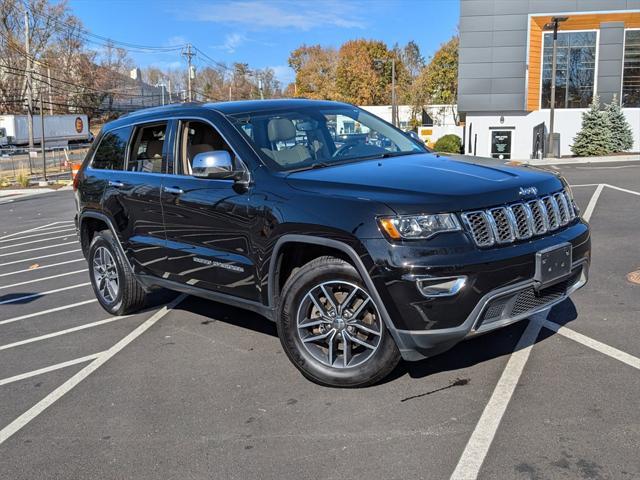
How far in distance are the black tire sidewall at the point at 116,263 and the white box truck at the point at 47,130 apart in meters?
57.2

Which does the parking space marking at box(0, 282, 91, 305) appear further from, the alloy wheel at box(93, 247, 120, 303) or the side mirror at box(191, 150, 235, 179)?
the side mirror at box(191, 150, 235, 179)

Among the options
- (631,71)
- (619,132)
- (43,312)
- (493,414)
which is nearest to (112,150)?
(43,312)

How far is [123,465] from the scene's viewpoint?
348 centimetres

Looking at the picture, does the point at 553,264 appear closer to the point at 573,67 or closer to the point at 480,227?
the point at 480,227

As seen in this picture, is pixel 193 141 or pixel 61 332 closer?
pixel 193 141

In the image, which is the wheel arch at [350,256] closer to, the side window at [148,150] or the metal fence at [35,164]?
the side window at [148,150]

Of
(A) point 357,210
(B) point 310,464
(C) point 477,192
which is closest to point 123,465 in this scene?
(B) point 310,464

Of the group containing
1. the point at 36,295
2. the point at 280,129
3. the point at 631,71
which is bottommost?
the point at 36,295

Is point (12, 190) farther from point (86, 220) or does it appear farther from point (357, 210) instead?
point (357, 210)

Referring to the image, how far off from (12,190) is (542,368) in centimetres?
2850

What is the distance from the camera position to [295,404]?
4.12 meters

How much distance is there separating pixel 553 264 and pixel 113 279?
4.15 meters

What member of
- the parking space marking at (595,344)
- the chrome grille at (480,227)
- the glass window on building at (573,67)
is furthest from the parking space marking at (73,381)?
the glass window on building at (573,67)

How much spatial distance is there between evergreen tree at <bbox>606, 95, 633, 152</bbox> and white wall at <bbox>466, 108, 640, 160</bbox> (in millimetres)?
3697
